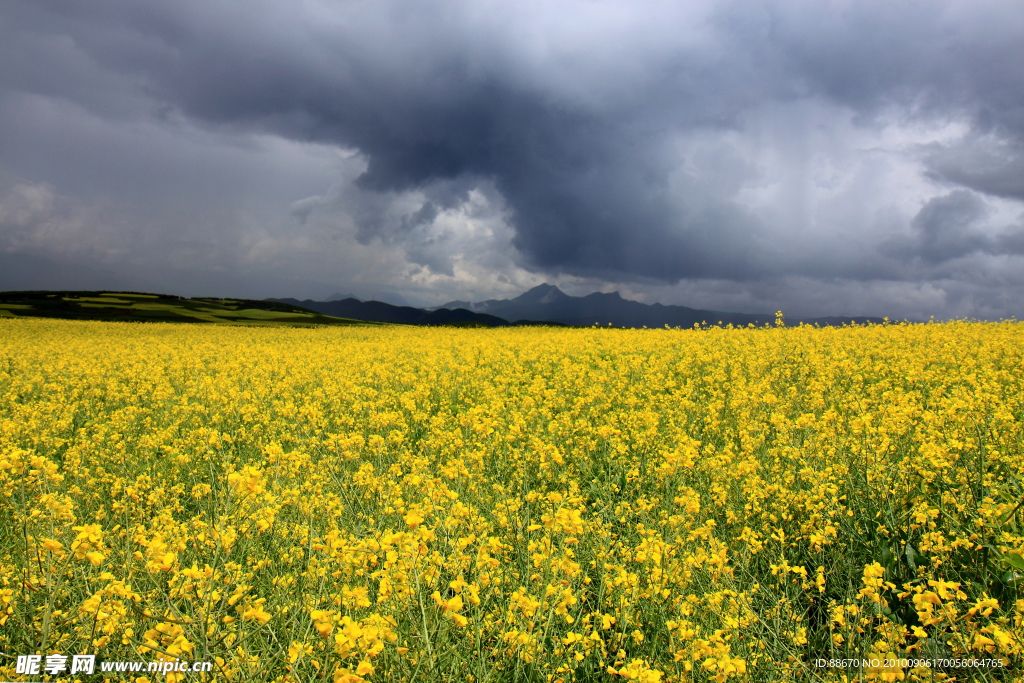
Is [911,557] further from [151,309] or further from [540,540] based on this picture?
[151,309]

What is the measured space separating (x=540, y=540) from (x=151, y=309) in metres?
62.1

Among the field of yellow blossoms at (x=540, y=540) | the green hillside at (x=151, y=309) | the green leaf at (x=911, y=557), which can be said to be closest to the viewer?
the field of yellow blossoms at (x=540, y=540)

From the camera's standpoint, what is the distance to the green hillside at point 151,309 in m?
42.9

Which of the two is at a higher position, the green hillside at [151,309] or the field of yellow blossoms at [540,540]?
the green hillside at [151,309]

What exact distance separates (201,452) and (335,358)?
7856 millimetres

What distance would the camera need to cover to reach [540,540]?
10.3ft

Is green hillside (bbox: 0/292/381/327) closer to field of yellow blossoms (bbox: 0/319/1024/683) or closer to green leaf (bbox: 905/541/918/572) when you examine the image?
field of yellow blossoms (bbox: 0/319/1024/683)

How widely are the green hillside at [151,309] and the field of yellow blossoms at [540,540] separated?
42.0 metres

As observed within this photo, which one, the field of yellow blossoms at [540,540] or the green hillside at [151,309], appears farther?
the green hillside at [151,309]

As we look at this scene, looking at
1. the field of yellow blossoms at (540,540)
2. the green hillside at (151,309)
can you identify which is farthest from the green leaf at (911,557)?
the green hillside at (151,309)

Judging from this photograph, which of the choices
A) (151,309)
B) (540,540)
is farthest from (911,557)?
(151,309)

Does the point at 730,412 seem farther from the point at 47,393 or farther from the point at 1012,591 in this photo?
the point at 47,393

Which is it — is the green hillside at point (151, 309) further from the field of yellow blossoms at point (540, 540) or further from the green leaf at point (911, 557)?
the green leaf at point (911, 557)

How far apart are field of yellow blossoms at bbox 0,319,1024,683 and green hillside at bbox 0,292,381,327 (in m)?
42.0
